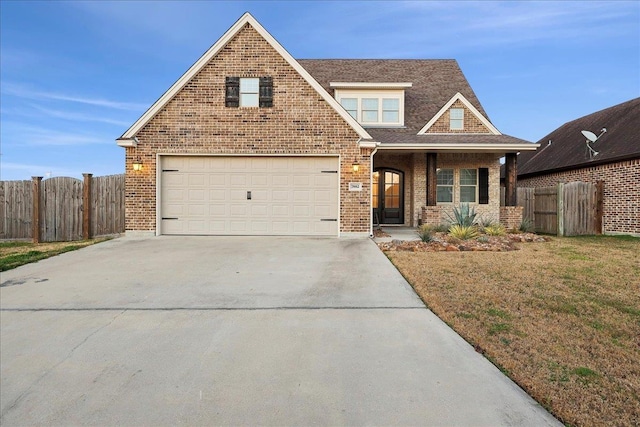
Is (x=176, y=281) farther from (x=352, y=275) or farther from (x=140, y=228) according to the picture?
(x=140, y=228)

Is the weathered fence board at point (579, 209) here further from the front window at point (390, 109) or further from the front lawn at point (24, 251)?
the front lawn at point (24, 251)

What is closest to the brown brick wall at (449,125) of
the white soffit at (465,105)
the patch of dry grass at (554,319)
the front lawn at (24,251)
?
the white soffit at (465,105)

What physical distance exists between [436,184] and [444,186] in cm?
90

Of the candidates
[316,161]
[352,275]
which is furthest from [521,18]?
[352,275]

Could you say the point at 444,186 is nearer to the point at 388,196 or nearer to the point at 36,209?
the point at 388,196

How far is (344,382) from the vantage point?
9.75 ft

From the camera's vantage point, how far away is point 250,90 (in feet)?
36.5

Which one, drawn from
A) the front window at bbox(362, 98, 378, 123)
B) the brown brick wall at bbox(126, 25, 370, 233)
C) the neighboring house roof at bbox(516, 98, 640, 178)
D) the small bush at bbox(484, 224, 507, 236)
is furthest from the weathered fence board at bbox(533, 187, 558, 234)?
the brown brick wall at bbox(126, 25, 370, 233)

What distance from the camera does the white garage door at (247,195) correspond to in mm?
11203

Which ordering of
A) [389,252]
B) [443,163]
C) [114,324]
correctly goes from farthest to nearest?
[443,163] < [389,252] < [114,324]

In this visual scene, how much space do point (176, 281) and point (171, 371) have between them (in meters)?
3.10

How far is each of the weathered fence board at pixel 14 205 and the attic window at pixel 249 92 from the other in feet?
22.0

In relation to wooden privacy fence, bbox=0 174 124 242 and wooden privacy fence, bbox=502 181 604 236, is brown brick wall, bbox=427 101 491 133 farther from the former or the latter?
wooden privacy fence, bbox=0 174 124 242

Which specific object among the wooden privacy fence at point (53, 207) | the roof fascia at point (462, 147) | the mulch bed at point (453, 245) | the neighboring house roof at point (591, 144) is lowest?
the mulch bed at point (453, 245)
